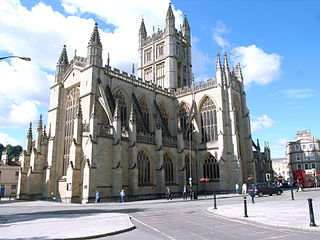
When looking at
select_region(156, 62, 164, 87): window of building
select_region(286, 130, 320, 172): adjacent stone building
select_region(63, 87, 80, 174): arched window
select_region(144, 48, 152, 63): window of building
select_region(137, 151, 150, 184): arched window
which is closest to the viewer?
select_region(137, 151, 150, 184): arched window

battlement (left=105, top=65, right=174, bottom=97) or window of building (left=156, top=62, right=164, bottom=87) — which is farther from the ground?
window of building (left=156, top=62, right=164, bottom=87)

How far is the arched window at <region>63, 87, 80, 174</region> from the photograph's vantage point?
32812mm

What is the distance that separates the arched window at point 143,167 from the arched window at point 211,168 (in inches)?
435

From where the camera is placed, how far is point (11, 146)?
3558 inches

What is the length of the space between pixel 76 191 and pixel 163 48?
34.8m

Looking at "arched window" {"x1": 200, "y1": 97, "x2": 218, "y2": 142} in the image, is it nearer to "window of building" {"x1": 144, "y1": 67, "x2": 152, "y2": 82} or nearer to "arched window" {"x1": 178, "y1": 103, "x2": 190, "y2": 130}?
"arched window" {"x1": 178, "y1": 103, "x2": 190, "y2": 130}

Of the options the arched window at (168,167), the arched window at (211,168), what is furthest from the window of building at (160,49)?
the arched window at (168,167)

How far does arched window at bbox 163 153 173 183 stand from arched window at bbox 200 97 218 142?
8.00 metres

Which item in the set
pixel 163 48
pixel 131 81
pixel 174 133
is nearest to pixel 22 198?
pixel 131 81

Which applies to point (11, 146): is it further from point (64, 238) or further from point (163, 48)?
point (64, 238)

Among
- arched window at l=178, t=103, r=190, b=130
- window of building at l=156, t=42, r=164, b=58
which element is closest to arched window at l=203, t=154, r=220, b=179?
arched window at l=178, t=103, r=190, b=130

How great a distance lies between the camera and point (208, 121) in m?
41.2

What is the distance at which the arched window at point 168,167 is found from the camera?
35188 mm

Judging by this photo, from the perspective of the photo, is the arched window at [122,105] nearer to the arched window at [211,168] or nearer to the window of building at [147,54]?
the arched window at [211,168]
